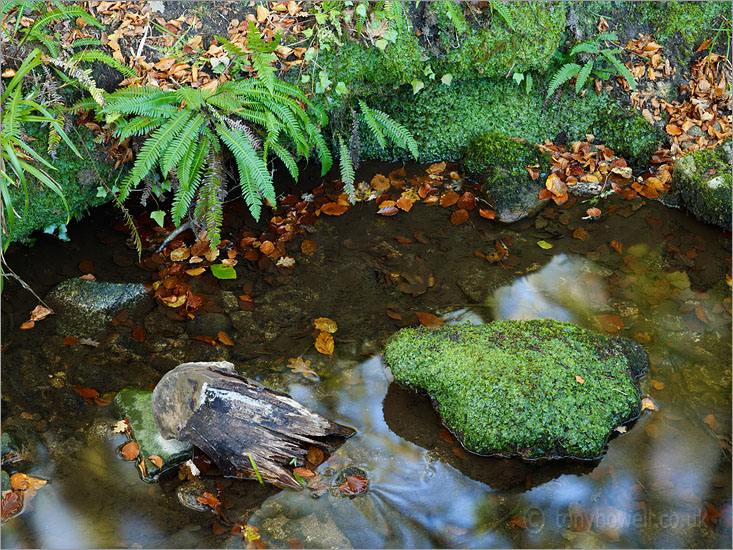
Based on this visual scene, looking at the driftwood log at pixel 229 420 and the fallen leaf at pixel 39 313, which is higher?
the fallen leaf at pixel 39 313

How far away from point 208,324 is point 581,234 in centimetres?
357

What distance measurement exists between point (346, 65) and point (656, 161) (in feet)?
11.7

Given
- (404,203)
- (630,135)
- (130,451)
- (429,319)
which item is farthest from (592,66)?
(130,451)

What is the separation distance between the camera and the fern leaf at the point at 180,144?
4.64 meters

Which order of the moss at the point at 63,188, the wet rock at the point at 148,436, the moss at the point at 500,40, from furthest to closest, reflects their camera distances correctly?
the moss at the point at 500,40 → the moss at the point at 63,188 → the wet rock at the point at 148,436

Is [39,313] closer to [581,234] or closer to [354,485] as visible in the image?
Result: [354,485]

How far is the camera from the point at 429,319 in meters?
4.73

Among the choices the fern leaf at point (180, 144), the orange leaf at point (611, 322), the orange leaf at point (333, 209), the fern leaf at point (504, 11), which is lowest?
the orange leaf at point (611, 322)

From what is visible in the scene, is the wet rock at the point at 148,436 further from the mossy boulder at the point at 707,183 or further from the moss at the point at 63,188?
the mossy boulder at the point at 707,183

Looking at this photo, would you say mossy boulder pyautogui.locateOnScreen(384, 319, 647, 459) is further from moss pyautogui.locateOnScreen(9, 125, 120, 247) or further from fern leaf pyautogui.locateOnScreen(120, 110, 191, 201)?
moss pyautogui.locateOnScreen(9, 125, 120, 247)

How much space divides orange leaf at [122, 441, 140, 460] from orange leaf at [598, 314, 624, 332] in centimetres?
360

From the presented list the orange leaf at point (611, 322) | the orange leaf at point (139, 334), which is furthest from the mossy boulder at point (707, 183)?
the orange leaf at point (139, 334)

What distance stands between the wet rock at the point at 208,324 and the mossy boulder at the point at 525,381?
4.59 ft

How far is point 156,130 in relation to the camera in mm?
4828
